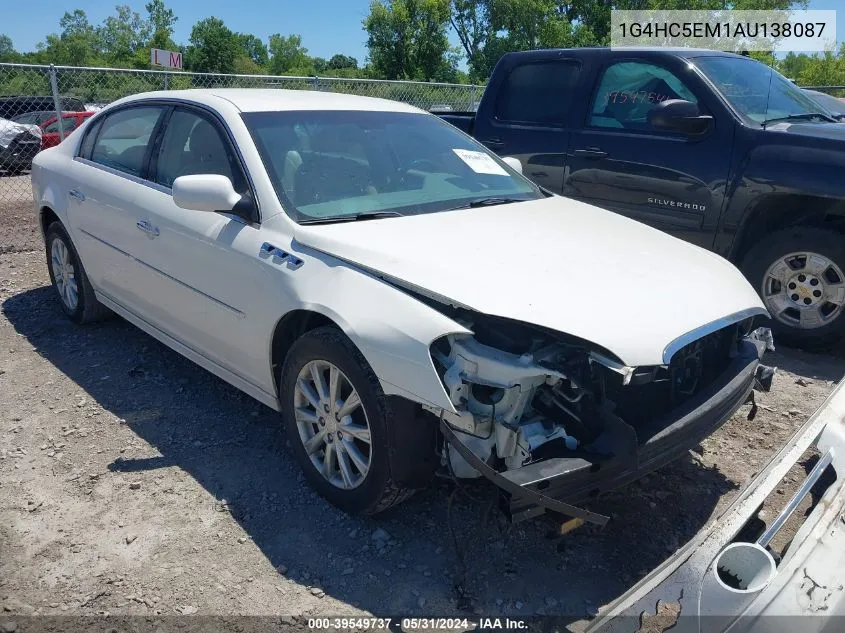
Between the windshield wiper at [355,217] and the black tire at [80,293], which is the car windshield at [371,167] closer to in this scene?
the windshield wiper at [355,217]

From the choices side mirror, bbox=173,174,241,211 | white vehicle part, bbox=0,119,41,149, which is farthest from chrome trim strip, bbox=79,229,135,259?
white vehicle part, bbox=0,119,41,149

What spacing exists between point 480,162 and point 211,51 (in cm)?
6901

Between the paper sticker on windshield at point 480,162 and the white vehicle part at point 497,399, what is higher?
the paper sticker on windshield at point 480,162

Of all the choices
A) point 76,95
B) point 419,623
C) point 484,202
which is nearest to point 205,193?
point 484,202

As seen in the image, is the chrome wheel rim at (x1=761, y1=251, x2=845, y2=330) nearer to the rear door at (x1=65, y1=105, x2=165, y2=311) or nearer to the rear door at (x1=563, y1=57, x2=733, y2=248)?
the rear door at (x1=563, y1=57, x2=733, y2=248)

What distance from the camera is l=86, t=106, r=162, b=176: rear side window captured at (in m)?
4.18

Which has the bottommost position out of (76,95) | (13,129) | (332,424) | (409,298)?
(332,424)

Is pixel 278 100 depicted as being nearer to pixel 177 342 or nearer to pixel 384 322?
pixel 177 342

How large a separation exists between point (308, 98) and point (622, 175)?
2544 mm

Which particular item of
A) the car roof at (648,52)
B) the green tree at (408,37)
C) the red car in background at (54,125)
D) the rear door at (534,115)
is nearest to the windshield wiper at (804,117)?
the car roof at (648,52)

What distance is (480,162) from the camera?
407cm

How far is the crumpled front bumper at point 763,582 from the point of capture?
1.66 m

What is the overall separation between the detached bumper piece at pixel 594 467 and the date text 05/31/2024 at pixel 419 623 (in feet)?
1.55

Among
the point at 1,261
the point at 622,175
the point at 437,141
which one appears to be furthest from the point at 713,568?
the point at 1,261
